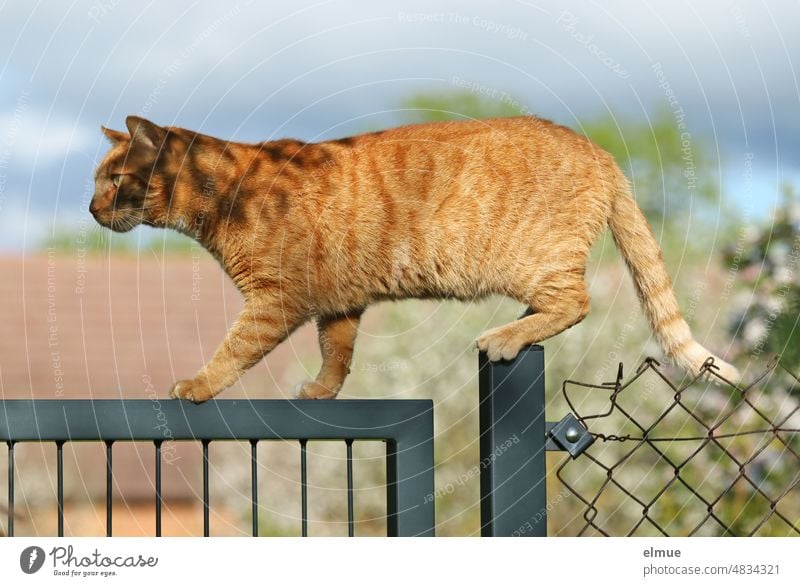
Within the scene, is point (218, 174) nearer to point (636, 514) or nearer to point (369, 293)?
point (369, 293)

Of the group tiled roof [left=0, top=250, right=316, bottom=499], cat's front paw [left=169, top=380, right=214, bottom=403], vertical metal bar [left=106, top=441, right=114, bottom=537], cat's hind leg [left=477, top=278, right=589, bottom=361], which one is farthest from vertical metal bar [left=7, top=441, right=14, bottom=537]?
tiled roof [left=0, top=250, right=316, bottom=499]

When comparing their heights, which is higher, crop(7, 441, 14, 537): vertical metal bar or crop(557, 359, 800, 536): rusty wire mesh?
crop(7, 441, 14, 537): vertical metal bar

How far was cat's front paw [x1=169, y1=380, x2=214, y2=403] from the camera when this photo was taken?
2490 millimetres

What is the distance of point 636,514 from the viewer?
6.66 meters

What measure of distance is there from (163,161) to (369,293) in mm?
817

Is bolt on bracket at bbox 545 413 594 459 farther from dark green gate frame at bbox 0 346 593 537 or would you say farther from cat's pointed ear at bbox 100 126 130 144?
cat's pointed ear at bbox 100 126 130 144

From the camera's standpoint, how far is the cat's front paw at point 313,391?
10.5 feet

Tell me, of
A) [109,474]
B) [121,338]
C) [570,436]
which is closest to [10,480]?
[109,474]

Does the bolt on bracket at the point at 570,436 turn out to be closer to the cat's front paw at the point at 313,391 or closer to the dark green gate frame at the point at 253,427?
the dark green gate frame at the point at 253,427

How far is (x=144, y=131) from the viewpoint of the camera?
302 centimetres

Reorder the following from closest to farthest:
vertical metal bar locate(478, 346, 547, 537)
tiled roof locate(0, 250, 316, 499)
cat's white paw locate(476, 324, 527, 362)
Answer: vertical metal bar locate(478, 346, 547, 537), cat's white paw locate(476, 324, 527, 362), tiled roof locate(0, 250, 316, 499)
